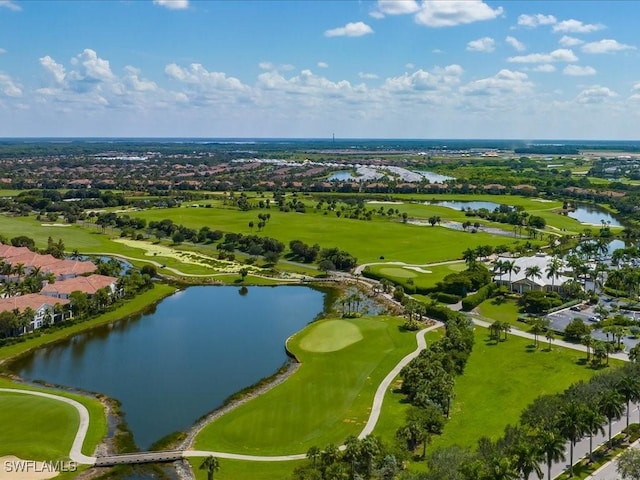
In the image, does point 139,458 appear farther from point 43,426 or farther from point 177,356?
point 177,356

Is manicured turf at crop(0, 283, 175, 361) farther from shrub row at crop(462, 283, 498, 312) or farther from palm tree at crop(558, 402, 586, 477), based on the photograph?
palm tree at crop(558, 402, 586, 477)

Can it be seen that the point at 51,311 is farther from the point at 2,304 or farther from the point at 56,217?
the point at 56,217

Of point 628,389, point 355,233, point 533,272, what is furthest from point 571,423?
point 355,233

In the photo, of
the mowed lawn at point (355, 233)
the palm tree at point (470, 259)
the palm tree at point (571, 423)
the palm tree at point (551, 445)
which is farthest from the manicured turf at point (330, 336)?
the mowed lawn at point (355, 233)

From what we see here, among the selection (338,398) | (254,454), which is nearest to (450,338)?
(338,398)

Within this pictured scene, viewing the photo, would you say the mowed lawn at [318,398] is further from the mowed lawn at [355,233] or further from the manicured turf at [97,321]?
the mowed lawn at [355,233]

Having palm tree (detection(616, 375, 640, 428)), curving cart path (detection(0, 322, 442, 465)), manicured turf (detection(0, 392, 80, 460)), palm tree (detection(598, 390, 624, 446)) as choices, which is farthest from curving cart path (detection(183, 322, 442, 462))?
palm tree (detection(616, 375, 640, 428))
